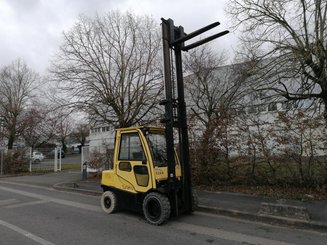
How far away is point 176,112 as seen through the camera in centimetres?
787

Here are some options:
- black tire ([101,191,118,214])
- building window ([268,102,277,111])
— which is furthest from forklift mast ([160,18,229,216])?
building window ([268,102,277,111])

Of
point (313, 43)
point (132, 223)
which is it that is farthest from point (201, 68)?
point (132, 223)

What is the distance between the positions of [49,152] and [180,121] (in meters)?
19.4

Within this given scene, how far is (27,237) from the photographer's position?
239 inches

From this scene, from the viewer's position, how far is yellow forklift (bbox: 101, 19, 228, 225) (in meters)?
7.16

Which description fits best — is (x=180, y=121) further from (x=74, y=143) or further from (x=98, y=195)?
(x=74, y=143)

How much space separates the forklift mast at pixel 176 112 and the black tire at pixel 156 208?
0.39 metres

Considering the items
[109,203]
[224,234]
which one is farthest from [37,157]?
[224,234]

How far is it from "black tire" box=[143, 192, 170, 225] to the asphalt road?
6.9 inches

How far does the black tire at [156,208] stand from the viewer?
22.3 feet

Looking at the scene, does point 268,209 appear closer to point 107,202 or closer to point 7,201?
point 107,202

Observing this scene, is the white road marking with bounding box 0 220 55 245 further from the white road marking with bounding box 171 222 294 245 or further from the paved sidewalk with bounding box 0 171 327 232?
the paved sidewalk with bounding box 0 171 327 232

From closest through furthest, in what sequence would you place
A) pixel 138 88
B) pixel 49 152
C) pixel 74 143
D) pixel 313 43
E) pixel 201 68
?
pixel 313 43, pixel 138 88, pixel 201 68, pixel 49 152, pixel 74 143

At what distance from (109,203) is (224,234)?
341 cm
